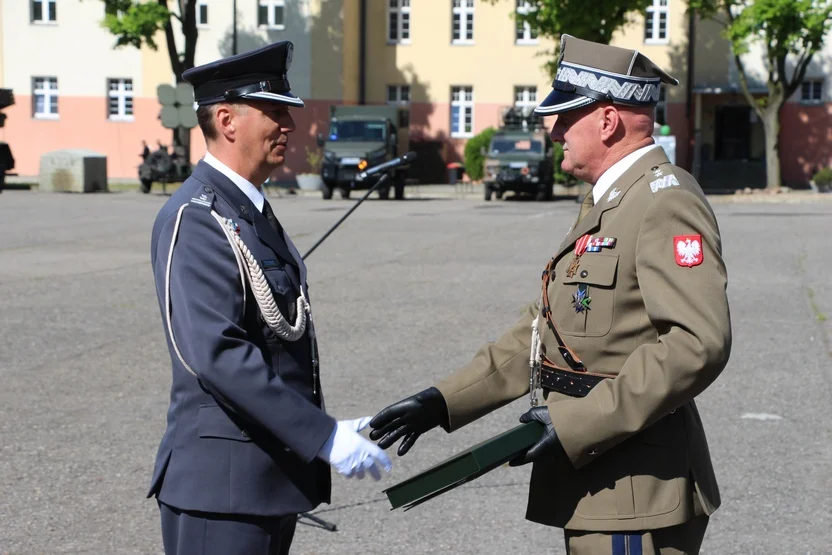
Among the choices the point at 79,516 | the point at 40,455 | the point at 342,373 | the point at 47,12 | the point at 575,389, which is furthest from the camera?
the point at 47,12

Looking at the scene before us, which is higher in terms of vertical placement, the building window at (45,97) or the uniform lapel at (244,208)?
the building window at (45,97)

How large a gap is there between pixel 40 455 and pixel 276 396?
13.8 feet

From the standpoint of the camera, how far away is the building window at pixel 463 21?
50.1 metres

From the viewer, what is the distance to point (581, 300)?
10.4 ft

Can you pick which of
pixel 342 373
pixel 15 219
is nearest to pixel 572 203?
pixel 15 219

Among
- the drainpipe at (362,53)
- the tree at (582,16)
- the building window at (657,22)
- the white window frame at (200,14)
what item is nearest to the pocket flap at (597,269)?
the tree at (582,16)

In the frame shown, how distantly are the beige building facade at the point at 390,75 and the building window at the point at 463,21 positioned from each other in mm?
47

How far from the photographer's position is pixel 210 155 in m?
3.26

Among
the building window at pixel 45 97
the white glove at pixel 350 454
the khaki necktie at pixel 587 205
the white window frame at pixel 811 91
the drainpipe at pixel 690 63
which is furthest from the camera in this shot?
the building window at pixel 45 97

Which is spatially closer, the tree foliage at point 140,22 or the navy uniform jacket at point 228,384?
the navy uniform jacket at point 228,384

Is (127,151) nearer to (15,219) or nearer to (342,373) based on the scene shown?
(15,219)

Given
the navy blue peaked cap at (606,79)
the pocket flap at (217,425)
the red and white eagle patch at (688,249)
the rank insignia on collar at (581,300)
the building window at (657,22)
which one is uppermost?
the building window at (657,22)

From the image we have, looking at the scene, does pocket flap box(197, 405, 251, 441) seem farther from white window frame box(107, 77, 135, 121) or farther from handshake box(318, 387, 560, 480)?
white window frame box(107, 77, 135, 121)

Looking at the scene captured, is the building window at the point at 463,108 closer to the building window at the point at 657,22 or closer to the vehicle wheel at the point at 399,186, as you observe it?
the building window at the point at 657,22
